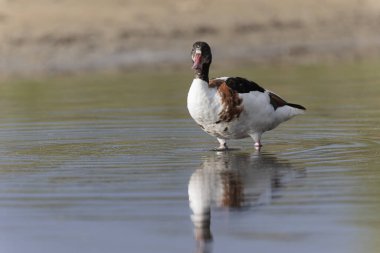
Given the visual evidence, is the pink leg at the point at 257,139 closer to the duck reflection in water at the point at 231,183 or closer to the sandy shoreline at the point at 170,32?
the duck reflection in water at the point at 231,183

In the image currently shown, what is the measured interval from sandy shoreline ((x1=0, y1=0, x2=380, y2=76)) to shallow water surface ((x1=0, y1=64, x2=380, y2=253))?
6840 millimetres

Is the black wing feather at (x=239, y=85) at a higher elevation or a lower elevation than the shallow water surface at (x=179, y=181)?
higher

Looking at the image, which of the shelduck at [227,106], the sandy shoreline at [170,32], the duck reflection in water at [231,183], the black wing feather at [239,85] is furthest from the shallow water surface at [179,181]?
the sandy shoreline at [170,32]

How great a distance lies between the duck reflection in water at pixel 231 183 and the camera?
8031 mm

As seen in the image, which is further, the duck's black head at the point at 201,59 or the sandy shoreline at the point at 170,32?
the sandy shoreline at the point at 170,32

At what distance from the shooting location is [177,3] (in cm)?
2652

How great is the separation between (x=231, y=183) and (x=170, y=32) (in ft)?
51.8

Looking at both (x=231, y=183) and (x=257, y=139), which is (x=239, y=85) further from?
(x=231, y=183)

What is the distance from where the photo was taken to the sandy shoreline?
23.6m

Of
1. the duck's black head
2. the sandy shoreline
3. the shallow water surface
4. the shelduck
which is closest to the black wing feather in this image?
the shelduck

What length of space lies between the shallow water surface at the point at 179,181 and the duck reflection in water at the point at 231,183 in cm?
1

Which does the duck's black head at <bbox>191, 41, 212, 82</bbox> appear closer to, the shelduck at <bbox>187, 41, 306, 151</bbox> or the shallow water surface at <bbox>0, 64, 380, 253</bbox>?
the shelduck at <bbox>187, 41, 306, 151</bbox>

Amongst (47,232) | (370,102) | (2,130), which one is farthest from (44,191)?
(370,102)

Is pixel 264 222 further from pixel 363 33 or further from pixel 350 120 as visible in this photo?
pixel 363 33
